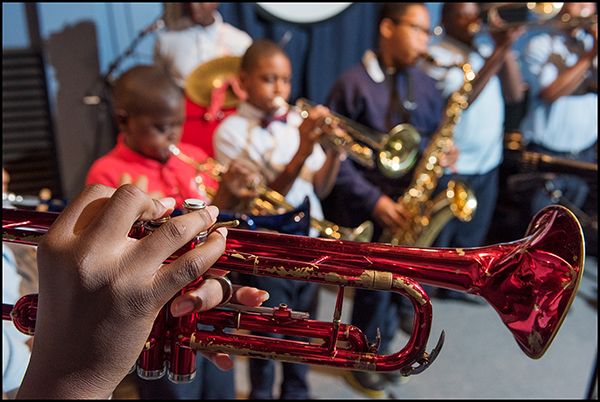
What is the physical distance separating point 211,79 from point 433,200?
5.06ft

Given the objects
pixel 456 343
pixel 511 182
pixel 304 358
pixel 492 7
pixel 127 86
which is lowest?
pixel 456 343

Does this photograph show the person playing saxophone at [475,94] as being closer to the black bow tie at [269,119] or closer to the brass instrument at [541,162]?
the brass instrument at [541,162]

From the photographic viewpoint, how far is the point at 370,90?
2.35 metres

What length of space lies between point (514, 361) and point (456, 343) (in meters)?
0.31

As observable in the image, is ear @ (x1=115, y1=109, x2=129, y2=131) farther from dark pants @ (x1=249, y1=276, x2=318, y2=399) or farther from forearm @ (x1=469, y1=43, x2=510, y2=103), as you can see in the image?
forearm @ (x1=469, y1=43, x2=510, y2=103)

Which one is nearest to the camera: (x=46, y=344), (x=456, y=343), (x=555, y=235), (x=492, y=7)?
(x=46, y=344)

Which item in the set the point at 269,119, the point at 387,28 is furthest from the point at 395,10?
the point at 269,119

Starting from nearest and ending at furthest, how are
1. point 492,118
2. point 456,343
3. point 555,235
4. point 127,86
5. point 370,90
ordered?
point 555,235 → point 127,86 → point 370,90 → point 456,343 → point 492,118

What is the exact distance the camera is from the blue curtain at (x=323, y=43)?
3264 mm

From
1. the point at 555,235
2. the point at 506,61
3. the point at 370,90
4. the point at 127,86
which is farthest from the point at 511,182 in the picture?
the point at 127,86

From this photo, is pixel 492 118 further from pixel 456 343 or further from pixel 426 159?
pixel 456 343

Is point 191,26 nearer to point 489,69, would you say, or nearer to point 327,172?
point 327,172

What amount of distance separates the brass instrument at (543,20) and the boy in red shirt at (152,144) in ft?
6.77

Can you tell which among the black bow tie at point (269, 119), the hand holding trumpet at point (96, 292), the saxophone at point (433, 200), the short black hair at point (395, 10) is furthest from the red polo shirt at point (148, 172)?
the short black hair at point (395, 10)
